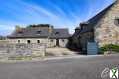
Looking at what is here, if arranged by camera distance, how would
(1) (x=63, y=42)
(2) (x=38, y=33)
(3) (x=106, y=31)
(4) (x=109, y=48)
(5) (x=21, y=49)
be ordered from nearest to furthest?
(5) (x=21, y=49)
(4) (x=109, y=48)
(3) (x=106, y=31)
(2) (x=38, y=33)
(1) (x=63, y=42)

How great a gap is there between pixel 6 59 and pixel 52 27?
118 ft

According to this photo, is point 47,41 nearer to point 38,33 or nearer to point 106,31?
point 38,33

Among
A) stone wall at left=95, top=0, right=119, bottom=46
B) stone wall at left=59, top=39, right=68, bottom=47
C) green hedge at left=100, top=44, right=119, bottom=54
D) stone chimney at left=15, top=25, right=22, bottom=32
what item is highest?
stone chimney at left=15, top=25, right=22, bottom=32

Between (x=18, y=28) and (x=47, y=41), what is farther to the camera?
(x=18, y=28)

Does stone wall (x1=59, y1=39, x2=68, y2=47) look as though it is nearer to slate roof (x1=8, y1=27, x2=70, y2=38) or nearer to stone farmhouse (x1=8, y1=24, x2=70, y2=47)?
stone farmhouse (x1=8, y1=24, x2=70, y2=47)

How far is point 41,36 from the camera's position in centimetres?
5328

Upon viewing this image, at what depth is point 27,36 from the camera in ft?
175

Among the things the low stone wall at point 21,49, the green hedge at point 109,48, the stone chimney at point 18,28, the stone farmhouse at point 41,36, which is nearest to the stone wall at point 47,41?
the stone farmhouse at point 41,36

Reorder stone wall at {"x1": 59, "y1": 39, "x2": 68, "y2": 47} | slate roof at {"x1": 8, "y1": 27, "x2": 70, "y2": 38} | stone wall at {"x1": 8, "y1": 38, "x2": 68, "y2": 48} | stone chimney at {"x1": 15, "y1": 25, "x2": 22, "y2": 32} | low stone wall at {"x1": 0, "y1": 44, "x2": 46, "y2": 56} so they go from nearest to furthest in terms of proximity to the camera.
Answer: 1. low stone wall at {"x1": 0, "y1": 44, "x2": 46, "y2": 56}
2. stone wall at {"x1": 8, "y1": 38, "x2": 68, "y2": 48}
3. slate roof at {"x1": 8, "y1": 27, "x2": 70, "y2": 38}
4. stone wall at {"x1": 59, "y1": 39, "x2": 68, "y2": 47}
5. stone chimney at {"x1": 15, "y1": 25, "x2": 22, "y2": 32}

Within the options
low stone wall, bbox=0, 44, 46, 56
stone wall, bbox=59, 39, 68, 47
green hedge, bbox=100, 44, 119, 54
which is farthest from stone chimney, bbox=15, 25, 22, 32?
green hedge, bbox=100, 44, 119, 54

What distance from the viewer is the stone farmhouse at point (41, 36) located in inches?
2101

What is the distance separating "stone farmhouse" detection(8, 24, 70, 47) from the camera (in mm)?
53369

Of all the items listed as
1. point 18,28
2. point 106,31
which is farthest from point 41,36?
point 106,31

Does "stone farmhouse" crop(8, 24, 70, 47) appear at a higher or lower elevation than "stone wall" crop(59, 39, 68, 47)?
higher
